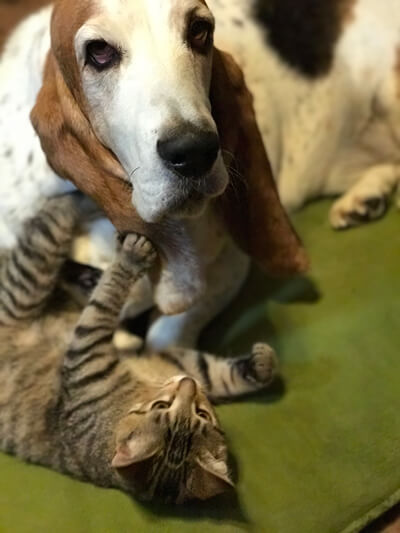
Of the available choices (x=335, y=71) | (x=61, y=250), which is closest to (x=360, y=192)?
(x=335, y=71)

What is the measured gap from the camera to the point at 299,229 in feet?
7.80

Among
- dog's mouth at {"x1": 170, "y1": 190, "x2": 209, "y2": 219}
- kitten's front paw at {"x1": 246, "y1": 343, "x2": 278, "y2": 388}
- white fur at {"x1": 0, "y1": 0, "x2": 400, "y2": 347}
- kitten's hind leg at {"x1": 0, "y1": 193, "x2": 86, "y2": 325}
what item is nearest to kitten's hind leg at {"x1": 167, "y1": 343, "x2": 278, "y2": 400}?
kitten's front paw at {"x1": 246, "y1": 343, "x2": 278, "y2": 388}

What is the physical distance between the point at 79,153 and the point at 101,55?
0.26 meters

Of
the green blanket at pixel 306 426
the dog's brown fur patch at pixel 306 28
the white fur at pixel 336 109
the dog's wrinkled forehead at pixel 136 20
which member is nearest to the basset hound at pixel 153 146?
the dog's wrinkled forehead at pixel 136 20

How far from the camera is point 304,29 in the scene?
2.34 m

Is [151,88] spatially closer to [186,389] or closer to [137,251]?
[137,251]

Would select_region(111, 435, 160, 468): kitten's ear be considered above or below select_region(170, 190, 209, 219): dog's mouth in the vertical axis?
below

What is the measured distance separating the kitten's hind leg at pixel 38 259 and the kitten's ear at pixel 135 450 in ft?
1.57

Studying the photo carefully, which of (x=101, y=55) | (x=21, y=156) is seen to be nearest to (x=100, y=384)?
(x=21, y=156)

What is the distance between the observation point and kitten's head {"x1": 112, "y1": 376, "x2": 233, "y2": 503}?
1637 mm

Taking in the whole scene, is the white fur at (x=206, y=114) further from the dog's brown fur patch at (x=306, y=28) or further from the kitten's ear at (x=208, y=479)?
the kitten's ear at (x=208, y=479)

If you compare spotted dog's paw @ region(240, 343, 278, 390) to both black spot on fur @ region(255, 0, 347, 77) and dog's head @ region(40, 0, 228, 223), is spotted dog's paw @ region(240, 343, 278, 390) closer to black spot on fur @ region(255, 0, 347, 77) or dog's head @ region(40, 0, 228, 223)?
dog's head @ region(40, 0, 228, 223)

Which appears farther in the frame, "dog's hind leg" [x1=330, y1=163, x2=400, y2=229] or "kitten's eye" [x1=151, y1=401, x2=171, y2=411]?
"dog's hind leg" [x1=330, y1=163, x2=400, y2=229]

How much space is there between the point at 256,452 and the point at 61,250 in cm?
70
